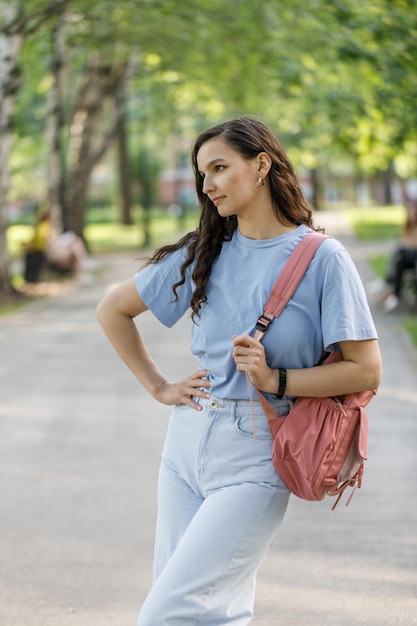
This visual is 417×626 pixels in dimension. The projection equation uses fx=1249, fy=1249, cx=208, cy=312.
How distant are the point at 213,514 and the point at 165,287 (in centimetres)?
72

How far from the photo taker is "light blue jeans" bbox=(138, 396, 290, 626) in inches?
124

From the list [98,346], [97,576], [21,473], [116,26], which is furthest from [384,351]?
[116,26]

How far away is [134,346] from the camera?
3.92 m

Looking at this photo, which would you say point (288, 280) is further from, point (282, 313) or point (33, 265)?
point (33, 265)

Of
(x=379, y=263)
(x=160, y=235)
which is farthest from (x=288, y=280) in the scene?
(x=160, y=235)

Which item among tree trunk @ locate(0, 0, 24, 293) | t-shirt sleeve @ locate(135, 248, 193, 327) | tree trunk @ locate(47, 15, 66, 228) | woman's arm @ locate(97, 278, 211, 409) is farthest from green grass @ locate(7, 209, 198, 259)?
t-shirt sleeve @ locate(135, 248, 193, 327)

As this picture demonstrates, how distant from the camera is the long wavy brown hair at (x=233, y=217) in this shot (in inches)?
133

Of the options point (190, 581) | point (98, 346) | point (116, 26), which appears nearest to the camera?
point (190, 581)

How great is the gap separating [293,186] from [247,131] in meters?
0.21

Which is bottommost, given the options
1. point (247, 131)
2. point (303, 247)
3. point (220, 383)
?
point (220, 383)

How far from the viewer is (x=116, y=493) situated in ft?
22.8

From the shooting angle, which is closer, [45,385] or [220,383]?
[220,383]

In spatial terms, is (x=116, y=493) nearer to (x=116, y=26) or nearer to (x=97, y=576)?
(x=97, y=576)

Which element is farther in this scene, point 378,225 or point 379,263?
point 378,225
